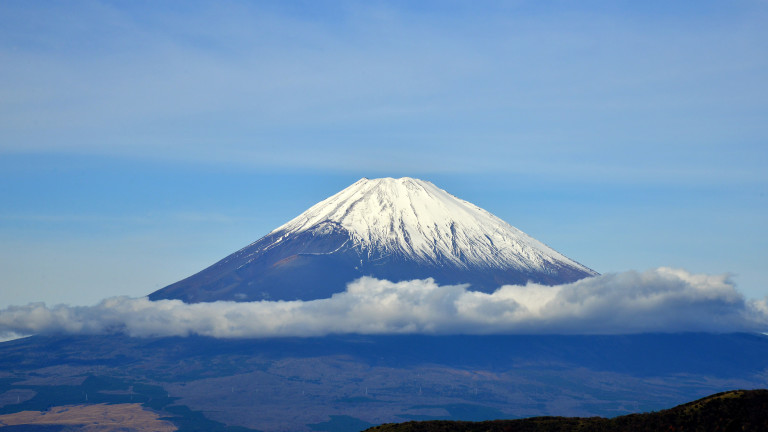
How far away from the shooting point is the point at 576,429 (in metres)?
67.4

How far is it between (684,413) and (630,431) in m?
4.09

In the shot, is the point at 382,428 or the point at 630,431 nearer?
the point at 630,431

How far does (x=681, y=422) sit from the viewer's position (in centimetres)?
6231

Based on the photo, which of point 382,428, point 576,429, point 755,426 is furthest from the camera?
point 382,428

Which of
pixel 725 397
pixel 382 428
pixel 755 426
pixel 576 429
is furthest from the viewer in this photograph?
pixel 382 428

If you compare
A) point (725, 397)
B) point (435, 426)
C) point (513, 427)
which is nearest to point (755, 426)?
point (725, 397)

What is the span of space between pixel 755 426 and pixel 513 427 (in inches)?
745

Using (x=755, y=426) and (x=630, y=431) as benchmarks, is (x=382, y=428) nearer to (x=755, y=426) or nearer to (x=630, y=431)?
(x=630, y=431)

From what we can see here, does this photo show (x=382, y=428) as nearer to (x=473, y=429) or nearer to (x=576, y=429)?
(x=473, y=429)

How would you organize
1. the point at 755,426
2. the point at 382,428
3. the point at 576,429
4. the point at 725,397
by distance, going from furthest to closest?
the point at 382,428 < the point at 576,429 < the point at 725,397 < the point at 755,426

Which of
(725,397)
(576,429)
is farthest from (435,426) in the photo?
(725,397)

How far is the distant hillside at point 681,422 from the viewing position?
Result: 6005cm

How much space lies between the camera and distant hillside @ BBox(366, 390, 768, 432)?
6005 centimetres

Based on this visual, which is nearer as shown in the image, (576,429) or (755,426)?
(755,426)
